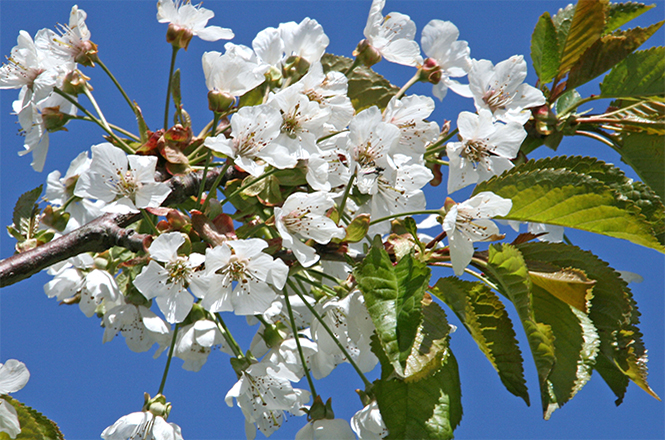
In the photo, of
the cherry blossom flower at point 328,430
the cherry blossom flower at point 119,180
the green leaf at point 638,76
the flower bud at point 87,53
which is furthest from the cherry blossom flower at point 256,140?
the green leaf at point 638,76

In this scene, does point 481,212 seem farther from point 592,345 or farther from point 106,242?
point 106,242

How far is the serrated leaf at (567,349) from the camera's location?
54.2 inches

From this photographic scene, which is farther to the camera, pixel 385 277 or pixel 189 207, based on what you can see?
pixel 189 207

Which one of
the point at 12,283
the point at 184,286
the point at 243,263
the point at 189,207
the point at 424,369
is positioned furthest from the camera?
the point at 189,207

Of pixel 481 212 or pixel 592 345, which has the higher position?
pixel 481 212

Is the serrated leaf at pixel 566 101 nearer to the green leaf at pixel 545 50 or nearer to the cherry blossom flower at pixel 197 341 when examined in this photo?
the green leaf at pixel 545 50

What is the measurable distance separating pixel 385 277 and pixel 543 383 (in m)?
0.43

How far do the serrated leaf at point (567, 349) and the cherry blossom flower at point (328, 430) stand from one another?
25.8 inches

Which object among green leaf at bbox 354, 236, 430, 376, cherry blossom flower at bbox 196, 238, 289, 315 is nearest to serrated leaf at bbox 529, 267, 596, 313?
green leaf at bbox 354, 236, 430, 376

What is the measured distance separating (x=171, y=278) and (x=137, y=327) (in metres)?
0.68

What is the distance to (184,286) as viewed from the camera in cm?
151

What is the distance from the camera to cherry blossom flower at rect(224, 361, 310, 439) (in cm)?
177

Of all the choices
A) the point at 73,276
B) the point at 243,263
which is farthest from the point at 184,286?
the point at 73,276

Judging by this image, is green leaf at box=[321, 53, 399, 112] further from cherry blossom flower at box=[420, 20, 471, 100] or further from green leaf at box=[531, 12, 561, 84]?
green leaf at box=[531, 12, 561, 84]
